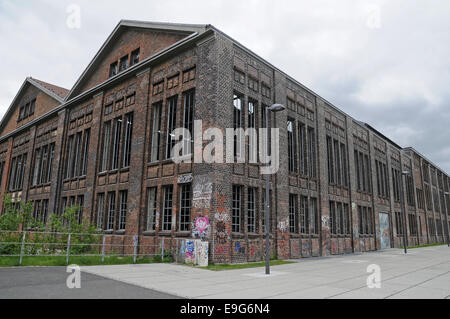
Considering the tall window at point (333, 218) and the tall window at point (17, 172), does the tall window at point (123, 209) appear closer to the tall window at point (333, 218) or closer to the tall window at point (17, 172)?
the tall window at point (333, 218)

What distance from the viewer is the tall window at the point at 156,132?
1759cm

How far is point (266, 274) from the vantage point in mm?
10984

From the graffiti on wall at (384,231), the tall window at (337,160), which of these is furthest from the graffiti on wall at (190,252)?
the graffiti on wall at (384,231)

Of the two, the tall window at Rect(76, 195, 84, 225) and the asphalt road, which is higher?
the tall window at Rect(76, 195, 84, 225)

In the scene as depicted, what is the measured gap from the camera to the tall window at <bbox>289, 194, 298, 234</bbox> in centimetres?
1877

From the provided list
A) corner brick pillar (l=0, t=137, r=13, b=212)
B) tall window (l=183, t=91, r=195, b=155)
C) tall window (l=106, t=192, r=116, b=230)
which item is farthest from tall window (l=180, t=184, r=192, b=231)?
corner brick pillar (l=0, t=137, r=13, b=212)

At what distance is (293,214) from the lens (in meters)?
19.1

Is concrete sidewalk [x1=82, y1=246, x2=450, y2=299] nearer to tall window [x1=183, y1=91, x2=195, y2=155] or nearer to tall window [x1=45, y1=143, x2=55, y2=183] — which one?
tall window [x1=183, y1=91, x2=195, y2=155]

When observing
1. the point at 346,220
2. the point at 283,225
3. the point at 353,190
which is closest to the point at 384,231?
the point at 353,190

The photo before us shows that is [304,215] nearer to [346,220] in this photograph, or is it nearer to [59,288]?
[346,220]

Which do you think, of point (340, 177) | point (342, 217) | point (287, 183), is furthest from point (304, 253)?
point (340, 177)

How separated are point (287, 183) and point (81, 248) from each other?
1153cm

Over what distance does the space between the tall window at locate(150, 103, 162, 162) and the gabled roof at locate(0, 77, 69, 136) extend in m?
13.0
